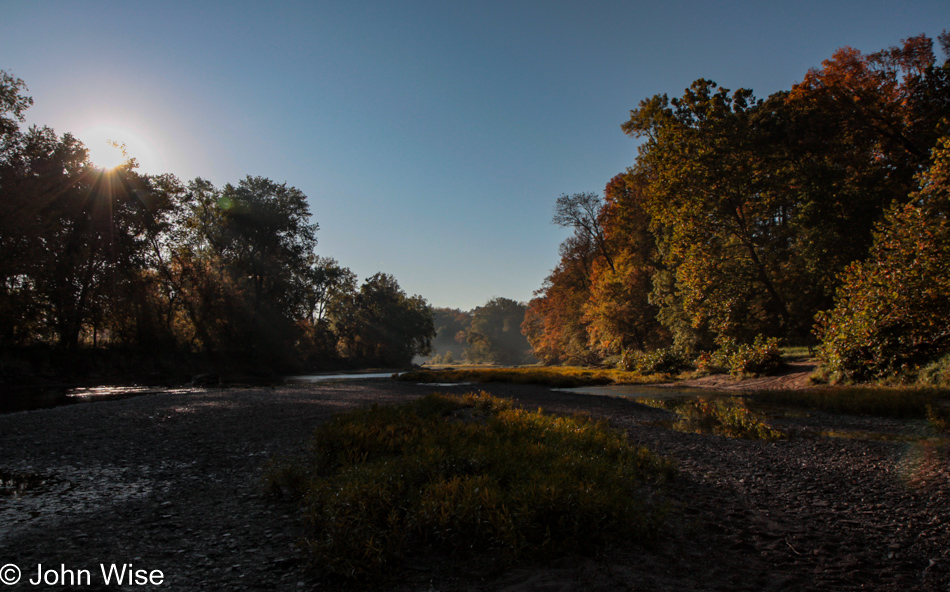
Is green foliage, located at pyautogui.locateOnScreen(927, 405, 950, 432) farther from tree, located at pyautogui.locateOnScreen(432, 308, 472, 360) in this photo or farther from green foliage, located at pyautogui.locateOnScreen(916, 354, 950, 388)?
tree, located at pyautogui.locateOnScreen(432, 308, 472, 360)

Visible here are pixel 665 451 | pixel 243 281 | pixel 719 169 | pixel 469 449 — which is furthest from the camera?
pixel 243 281

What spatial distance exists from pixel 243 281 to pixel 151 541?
50624 mm

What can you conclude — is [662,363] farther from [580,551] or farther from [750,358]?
[580,551]

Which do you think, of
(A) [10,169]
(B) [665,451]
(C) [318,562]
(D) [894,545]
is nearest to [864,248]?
(B) [665,451]

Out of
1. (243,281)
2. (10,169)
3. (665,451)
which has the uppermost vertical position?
(10,169)

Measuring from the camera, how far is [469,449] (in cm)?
623

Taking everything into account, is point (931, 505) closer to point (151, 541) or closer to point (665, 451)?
point (665, 451)

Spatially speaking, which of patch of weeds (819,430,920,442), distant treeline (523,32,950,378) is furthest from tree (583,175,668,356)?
patch of weeds (819,430,920,442)

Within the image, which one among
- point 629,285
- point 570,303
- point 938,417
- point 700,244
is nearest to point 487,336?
point 570,303

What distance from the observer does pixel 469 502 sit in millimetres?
4090

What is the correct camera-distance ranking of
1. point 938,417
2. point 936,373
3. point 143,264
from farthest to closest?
1. point 143,264
2. point 936,373
3. point 938,417

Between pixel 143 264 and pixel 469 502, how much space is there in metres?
46.8

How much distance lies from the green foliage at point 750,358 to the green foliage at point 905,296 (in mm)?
4645

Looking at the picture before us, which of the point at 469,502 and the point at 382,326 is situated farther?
the point at 382,326
